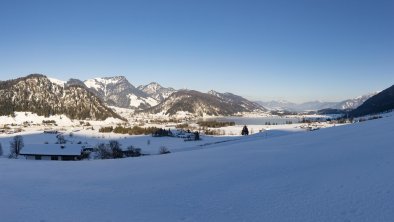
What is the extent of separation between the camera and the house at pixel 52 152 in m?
99.6

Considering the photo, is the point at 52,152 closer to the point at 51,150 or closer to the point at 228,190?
the point at 51,150

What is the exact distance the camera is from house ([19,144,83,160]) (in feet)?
327

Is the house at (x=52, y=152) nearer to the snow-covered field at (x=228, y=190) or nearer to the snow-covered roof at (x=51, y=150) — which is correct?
the snow-covered roof at (x=51, y=150)

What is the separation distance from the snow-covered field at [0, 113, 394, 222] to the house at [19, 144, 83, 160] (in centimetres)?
6529

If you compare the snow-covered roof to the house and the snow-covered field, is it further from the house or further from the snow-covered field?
the snow-covered field

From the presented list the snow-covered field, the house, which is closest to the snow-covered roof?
the house

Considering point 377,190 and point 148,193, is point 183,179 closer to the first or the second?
point 148,193

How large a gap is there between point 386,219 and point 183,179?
17.3m

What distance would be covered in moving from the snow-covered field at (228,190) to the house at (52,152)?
6529 cm

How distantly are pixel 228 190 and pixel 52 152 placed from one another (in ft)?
292

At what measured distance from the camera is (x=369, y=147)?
1243 inches

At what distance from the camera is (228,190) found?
24.1 metres

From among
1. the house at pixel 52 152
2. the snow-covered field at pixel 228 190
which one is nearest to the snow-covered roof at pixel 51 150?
the house at pixel 52 152

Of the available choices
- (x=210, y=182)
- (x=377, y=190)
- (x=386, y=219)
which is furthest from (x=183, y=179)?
(x=386, y=219)
